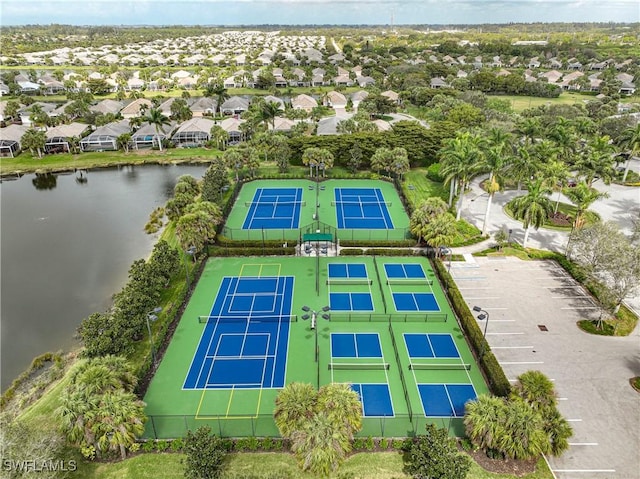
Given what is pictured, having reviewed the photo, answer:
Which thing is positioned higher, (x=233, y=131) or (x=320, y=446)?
(x=233, y=131)

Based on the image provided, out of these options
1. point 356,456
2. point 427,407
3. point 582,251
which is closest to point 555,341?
point 582,251

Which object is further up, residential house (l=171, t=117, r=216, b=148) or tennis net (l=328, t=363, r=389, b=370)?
residential house (l=171, t=117, r=216, b=148)

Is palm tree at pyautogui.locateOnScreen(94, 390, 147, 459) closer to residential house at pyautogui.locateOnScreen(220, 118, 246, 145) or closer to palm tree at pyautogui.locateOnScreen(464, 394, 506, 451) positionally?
palm tree at pyautogui.locateOnScreen(464, 394, 506, 451)

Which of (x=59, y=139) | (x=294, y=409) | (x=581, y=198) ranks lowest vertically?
(x=59, y=139)

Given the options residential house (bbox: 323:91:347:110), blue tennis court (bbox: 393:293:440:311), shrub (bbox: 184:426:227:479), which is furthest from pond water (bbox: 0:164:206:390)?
residential house (bbox: 323:91:347:110)

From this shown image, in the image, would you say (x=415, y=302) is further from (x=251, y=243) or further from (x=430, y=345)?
(x=251, y=243)

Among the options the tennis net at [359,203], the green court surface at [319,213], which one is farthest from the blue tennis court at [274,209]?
the tennis net at [359,203]

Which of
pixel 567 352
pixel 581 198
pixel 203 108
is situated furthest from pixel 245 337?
pixel 203 108
